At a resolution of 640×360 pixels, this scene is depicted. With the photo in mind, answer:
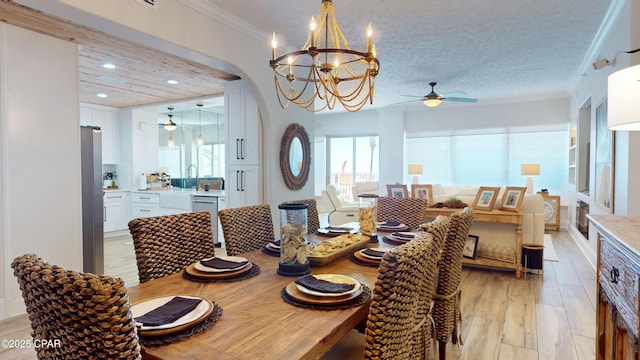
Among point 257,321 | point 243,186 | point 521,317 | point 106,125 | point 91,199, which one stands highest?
point 106,125

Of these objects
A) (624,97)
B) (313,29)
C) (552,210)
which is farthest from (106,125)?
(552,210)

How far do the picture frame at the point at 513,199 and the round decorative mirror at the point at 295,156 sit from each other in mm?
2406

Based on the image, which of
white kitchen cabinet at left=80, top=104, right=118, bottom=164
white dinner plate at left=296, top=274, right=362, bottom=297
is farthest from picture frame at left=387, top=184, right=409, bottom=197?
white kitchen cabinet at left=80, top=104, right=118, bottom=164

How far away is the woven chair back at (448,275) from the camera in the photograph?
79.2 inches

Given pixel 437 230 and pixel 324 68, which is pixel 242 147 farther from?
pixel 437 230

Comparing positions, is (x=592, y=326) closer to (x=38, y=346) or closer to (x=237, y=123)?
(x=38, y=346)

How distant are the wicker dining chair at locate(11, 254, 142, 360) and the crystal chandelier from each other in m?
1.39

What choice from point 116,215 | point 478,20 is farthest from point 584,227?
point 116,215

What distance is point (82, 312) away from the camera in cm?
77

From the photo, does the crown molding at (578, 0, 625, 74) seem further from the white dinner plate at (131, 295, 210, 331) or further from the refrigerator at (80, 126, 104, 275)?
the refrigerator at (80, 126, 104, 275)

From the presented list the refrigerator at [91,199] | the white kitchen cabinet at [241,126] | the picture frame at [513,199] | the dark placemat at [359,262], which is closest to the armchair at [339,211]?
the white kitchen cabinet at [241,126]

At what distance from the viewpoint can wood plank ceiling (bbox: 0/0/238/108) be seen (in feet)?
10.0

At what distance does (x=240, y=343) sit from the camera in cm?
104

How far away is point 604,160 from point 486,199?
127 centimetres
